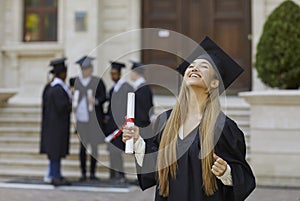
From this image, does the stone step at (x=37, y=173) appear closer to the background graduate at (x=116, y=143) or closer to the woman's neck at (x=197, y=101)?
the background graduate at (x=116, y=143)

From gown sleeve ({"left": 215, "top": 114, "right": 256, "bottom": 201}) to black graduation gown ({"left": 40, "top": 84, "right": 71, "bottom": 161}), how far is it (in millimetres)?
5752

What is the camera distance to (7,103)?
38.6ft

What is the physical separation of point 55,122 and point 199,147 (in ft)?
19.2

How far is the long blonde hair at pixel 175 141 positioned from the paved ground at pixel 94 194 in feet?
14.8

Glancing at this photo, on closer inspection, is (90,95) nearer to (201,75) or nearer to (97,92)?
(97,92)

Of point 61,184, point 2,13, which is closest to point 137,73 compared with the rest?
point 61,184

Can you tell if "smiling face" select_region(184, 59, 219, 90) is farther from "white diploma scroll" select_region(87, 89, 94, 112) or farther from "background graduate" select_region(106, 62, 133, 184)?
"white diploma scroll" select_region(87, 89, 94, 112)

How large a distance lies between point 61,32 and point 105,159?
163 inches

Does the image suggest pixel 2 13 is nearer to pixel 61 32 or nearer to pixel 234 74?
pixel 61 32

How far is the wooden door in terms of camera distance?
1212cm

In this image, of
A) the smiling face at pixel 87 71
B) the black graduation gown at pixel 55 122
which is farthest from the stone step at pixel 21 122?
the smiling face at pixel 87 71

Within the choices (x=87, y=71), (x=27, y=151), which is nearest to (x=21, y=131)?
(x=27, y=151)

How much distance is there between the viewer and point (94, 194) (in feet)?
25.6

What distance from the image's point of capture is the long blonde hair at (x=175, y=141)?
2926 millimetres
